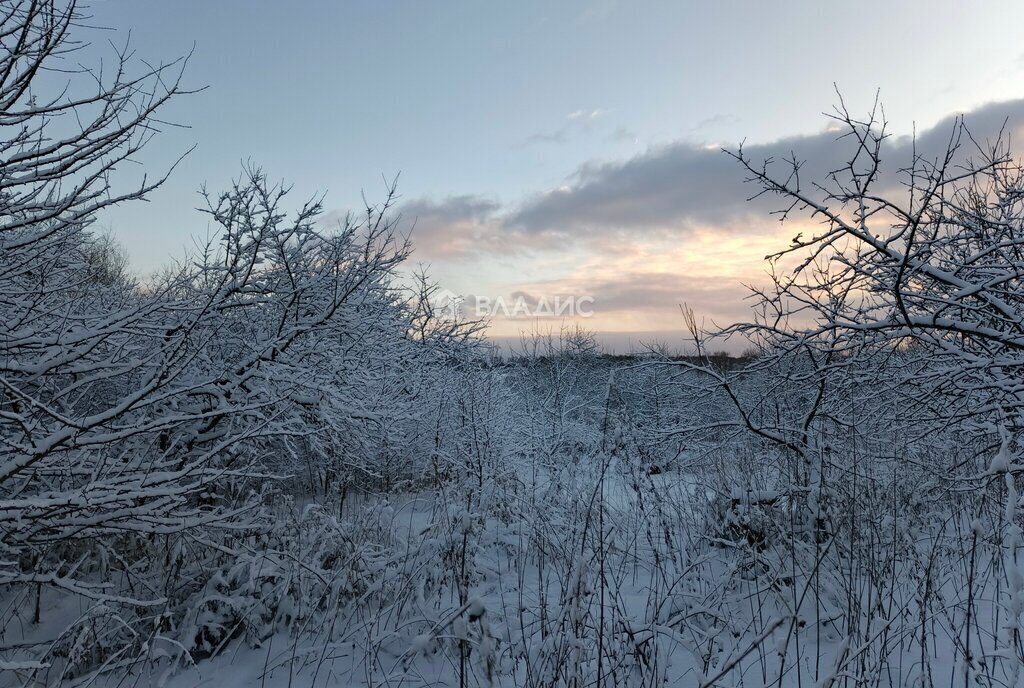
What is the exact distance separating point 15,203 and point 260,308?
3743 mm

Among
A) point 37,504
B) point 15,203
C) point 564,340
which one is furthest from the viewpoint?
point 564,340

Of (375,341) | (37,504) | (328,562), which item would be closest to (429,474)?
(375,341)

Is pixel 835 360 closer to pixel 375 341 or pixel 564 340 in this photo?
pixel 375 341

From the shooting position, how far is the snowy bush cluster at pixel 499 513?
3.04 m

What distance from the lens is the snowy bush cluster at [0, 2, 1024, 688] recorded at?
3.04m

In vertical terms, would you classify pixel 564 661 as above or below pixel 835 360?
below

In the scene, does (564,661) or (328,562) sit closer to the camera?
(564,661)

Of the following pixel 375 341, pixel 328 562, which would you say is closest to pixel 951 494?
pixel 328 562

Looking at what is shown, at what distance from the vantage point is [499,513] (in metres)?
6.55

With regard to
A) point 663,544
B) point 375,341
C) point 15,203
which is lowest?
point 663,544

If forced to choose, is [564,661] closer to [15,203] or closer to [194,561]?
[15,203]

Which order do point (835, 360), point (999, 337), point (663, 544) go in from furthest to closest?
point (663, 544) → point (835, 360) → point (999, 337)

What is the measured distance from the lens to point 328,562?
17.0 feet

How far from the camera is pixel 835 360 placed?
5.17 metres
